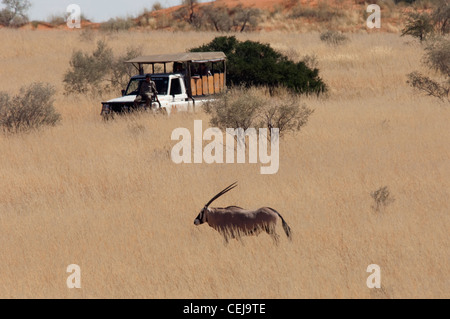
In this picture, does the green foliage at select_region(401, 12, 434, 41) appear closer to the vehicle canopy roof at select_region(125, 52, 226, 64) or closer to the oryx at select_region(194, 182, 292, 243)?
the vehicle canopy roof at select_region(125, 52, 226, 64)

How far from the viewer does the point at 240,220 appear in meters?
6.98

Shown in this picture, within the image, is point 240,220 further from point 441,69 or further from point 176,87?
point 441,69

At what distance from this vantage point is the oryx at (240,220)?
6898mm

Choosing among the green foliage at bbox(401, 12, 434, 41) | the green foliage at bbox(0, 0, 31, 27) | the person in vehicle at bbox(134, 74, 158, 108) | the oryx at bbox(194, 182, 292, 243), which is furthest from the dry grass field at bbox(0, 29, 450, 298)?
the green foliage at bbox(0, 0, 31, 27)

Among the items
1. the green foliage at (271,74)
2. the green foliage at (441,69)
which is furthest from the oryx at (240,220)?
the green foliage at (271,74)

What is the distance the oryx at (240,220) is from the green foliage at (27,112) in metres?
10.3

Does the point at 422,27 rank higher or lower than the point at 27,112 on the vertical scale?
higher

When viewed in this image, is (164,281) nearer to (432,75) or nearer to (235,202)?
(235,202)

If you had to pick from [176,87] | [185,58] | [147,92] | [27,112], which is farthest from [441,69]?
[27,112]

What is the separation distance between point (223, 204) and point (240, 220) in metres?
2.16

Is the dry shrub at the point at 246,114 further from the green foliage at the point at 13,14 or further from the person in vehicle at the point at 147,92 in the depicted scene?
the green foliage at the point at 13,14

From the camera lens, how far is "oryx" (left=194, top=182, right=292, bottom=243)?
6.90 m

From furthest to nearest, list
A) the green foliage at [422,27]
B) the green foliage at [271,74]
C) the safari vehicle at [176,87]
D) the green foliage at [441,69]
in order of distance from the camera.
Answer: the green foliage at [422,27]
the green foliage at [271,74]
the green foliage at [441,69]
the safari vehicle at [176,87]

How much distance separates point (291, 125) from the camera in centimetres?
1440
